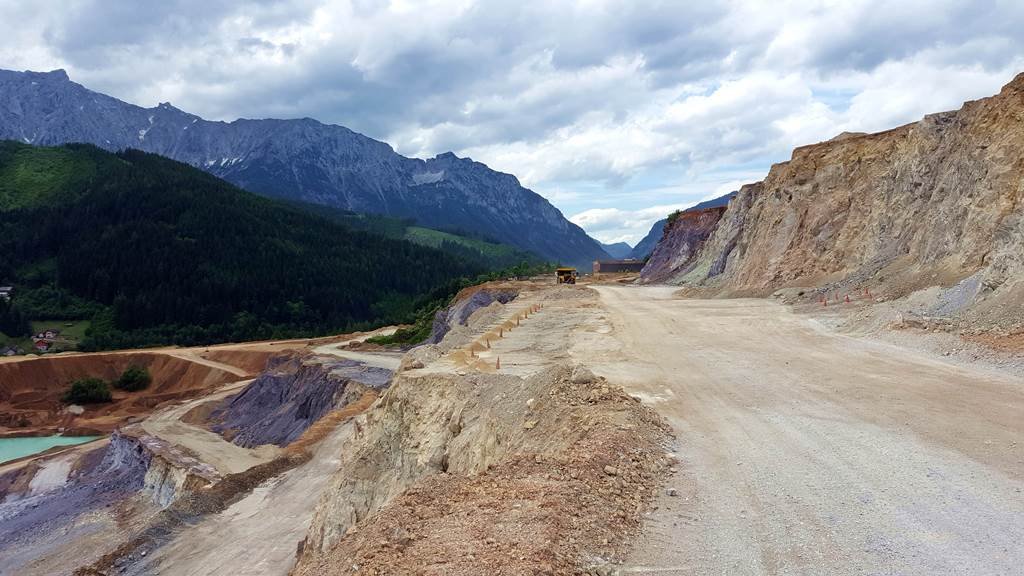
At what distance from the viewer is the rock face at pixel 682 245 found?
70.8 metres

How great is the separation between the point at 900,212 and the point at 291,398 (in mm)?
40915

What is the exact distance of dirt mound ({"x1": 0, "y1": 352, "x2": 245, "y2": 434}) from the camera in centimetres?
5784

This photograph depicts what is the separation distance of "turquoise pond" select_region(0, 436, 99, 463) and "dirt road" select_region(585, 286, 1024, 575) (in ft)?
181

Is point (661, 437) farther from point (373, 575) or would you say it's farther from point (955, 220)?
point (955, 220)

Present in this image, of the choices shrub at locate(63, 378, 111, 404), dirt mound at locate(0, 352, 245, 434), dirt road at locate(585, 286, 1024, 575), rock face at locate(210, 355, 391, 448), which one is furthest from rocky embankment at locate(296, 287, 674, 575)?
shrub at locate(63, 378, 111, 404)

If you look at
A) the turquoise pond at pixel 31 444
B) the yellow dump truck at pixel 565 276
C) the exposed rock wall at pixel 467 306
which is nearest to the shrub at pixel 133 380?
the turquoise pond at pixel 31 444

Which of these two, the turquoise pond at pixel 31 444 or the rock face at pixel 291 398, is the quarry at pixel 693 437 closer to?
the rock face at pixel 291 398

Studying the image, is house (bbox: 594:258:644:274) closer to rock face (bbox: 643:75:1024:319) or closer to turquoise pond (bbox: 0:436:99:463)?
rock face (bbox: 643:75:1024:319)

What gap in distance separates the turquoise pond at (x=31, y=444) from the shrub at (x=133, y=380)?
10.9m

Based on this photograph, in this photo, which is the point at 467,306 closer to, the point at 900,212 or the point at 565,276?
the point at 565,276

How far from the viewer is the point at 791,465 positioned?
7770 mm

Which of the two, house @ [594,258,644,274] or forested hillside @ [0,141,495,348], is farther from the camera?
house @ [594,258,644,274]

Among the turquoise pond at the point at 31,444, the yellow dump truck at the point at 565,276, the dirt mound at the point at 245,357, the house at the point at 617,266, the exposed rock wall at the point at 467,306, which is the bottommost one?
the turquoise pond at the point at 31,444

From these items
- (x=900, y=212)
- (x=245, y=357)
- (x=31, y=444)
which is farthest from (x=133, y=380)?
(x=900, y=212)
